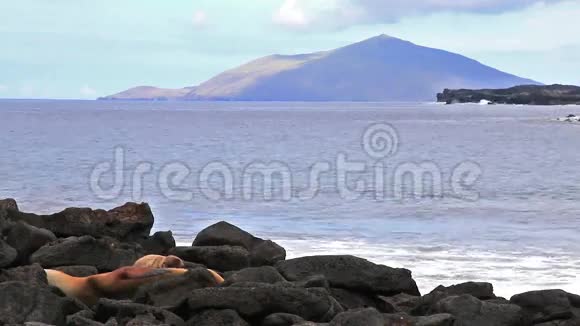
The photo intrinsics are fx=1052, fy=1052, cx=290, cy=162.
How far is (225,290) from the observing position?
805 cm

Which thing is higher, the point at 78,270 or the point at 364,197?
the point at 78,270

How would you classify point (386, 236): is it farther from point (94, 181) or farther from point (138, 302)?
point (94, 181)

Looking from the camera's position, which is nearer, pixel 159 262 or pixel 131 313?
pixel 131 313

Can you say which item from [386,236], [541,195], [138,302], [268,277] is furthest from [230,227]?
[541,195]

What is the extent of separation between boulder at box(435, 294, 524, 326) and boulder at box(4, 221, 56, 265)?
13.1ft

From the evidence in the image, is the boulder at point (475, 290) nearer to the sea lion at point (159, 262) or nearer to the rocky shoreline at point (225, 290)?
the rocky shoreline at point (225, 290)

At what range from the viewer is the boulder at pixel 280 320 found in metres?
7.93

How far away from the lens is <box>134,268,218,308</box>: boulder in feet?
27.4

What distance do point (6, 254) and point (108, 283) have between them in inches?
51.2

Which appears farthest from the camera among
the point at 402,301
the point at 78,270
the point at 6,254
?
the point at 402,301

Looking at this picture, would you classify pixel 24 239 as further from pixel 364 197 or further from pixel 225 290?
pixel 364 197

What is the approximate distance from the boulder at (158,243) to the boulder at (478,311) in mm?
4095
